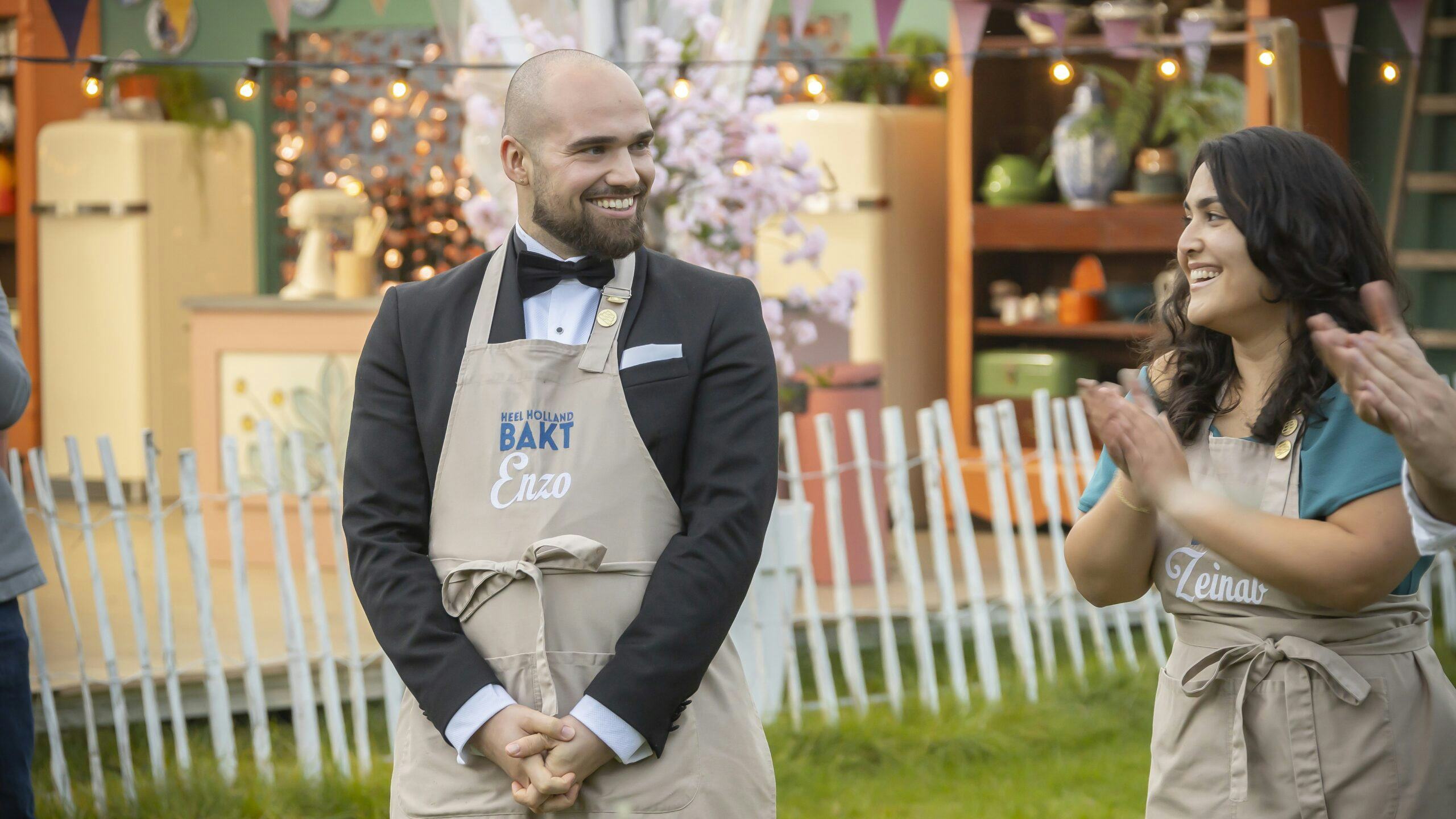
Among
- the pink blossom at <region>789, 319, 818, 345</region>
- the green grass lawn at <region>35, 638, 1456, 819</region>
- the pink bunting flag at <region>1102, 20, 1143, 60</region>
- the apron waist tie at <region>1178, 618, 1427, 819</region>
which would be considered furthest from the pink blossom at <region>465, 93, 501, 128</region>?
the apron waist tie at <region>1178, 618, 1427, 819</region>

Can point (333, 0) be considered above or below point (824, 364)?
above

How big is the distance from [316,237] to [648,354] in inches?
179

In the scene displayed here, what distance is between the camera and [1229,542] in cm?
161

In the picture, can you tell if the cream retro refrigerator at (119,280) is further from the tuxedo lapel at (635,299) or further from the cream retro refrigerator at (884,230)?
the tuxedo lapel at (635,299)

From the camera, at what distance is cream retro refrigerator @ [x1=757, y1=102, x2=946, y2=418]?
6266 mm

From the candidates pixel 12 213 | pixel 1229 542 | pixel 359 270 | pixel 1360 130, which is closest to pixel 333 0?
pixel 12 213

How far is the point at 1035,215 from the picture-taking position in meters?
6.28

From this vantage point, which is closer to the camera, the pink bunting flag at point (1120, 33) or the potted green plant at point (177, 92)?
the pink bunting flag at point (1120, 33)

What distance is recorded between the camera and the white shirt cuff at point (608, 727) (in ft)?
5.69

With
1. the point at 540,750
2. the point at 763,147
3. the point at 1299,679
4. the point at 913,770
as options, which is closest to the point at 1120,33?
the point at 763,147

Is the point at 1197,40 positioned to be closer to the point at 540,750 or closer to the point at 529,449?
the point at 529,449

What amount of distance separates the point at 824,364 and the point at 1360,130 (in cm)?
235

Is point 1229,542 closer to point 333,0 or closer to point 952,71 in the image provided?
point 952,71

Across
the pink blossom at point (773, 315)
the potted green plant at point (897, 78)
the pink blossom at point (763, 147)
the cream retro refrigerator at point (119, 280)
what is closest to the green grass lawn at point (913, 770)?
the pink blossom at point (773, 315)
